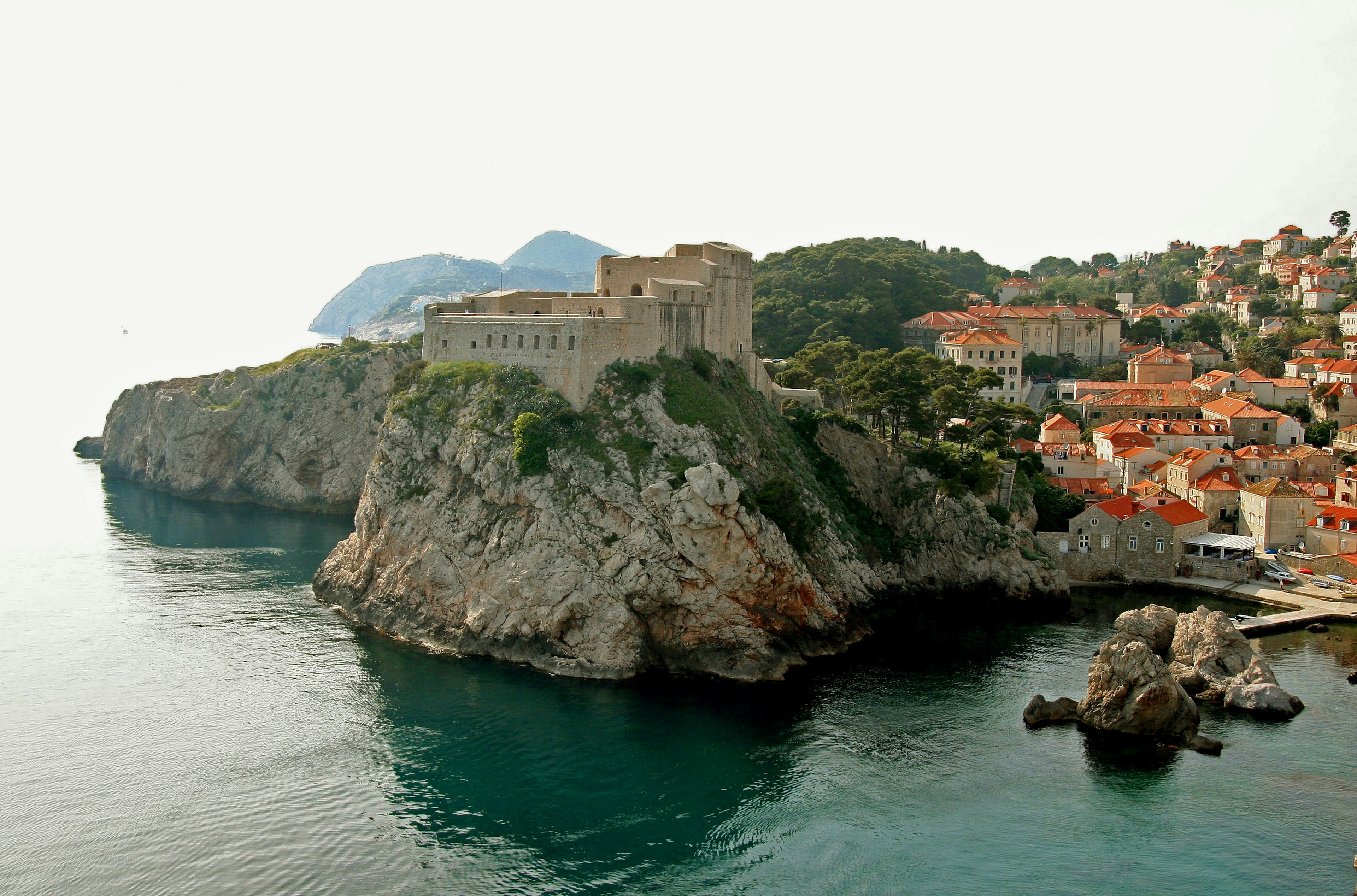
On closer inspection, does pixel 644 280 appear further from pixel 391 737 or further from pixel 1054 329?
pixel 1054 329

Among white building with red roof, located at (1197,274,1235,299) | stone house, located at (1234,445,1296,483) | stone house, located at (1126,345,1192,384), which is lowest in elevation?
stone house, located at (1234,445,1296,483)

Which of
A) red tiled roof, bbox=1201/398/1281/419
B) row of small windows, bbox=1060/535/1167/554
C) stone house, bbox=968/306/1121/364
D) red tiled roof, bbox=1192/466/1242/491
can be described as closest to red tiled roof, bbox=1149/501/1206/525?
row of small windows, bbox=1060/535/1167/554

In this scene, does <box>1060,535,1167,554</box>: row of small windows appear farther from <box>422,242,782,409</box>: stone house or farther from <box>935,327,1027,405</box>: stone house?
<box>935,327,1027,405</box>: stone house

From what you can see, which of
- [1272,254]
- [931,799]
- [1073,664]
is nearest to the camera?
[931,799]

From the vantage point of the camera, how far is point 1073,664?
130 ft

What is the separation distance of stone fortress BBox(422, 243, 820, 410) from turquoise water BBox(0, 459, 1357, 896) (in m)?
13.7

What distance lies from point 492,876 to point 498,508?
18457 millimetres

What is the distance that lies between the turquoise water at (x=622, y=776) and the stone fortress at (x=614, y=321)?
44.8 ft

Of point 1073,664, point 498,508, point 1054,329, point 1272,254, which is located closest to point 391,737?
point 498,508

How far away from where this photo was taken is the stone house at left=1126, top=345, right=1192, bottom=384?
82500mm

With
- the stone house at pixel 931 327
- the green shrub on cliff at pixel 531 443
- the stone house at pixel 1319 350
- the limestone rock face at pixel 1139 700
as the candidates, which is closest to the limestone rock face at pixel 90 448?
the green shrub on cliff at pixel 531 443

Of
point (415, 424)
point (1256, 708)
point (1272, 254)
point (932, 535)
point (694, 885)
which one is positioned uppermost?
point (1272, 254)

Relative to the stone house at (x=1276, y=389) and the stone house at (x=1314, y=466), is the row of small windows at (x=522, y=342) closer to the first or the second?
the stone house at (x=1314, y=466)

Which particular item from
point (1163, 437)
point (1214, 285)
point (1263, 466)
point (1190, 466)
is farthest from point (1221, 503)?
point (1214, 285)
